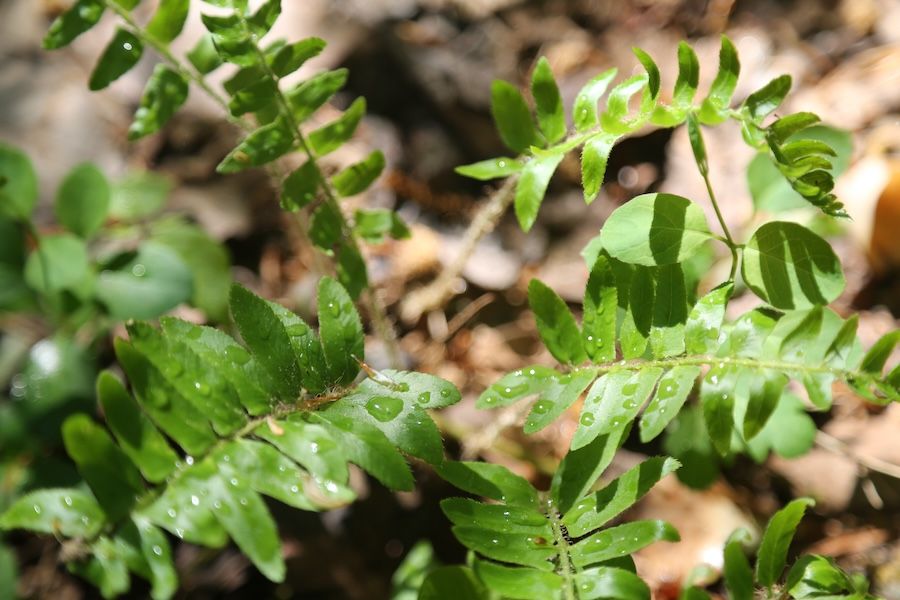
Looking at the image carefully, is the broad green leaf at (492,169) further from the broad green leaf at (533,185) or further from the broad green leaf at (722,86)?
the broad green leaf at (722,86)

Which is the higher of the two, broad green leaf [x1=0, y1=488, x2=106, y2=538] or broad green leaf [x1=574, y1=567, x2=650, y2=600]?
broad green leaf [x1=0, y1=488, x2=106, y2=538]

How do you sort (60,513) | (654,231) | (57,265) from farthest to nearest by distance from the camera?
1. (57,265)
2. (654,231)
3. (60,513)

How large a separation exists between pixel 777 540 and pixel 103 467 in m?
1.27

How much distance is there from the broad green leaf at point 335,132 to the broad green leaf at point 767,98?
88 centimetres

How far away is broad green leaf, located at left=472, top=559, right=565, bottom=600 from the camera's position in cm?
131

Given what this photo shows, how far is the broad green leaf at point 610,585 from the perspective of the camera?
1286 millimetres

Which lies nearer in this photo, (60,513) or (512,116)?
(60,513)

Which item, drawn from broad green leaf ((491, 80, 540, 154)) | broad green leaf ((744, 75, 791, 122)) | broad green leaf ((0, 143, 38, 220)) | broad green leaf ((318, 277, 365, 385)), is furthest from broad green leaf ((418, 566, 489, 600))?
broad green leaf ((0, 143, 38, 220))

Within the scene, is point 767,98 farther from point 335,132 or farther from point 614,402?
point 335,132

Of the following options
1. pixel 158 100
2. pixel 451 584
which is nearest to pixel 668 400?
pixel 451 584

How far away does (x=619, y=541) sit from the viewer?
137 centimetres

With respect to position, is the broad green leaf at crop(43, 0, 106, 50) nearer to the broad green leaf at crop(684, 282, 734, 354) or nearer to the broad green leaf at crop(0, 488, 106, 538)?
the broad green leaf at crop(0, 488, 106, 538)

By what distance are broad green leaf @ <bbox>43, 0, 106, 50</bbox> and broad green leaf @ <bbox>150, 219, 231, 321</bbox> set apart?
860 mm

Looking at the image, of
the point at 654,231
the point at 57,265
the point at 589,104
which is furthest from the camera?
the point at 57,265
